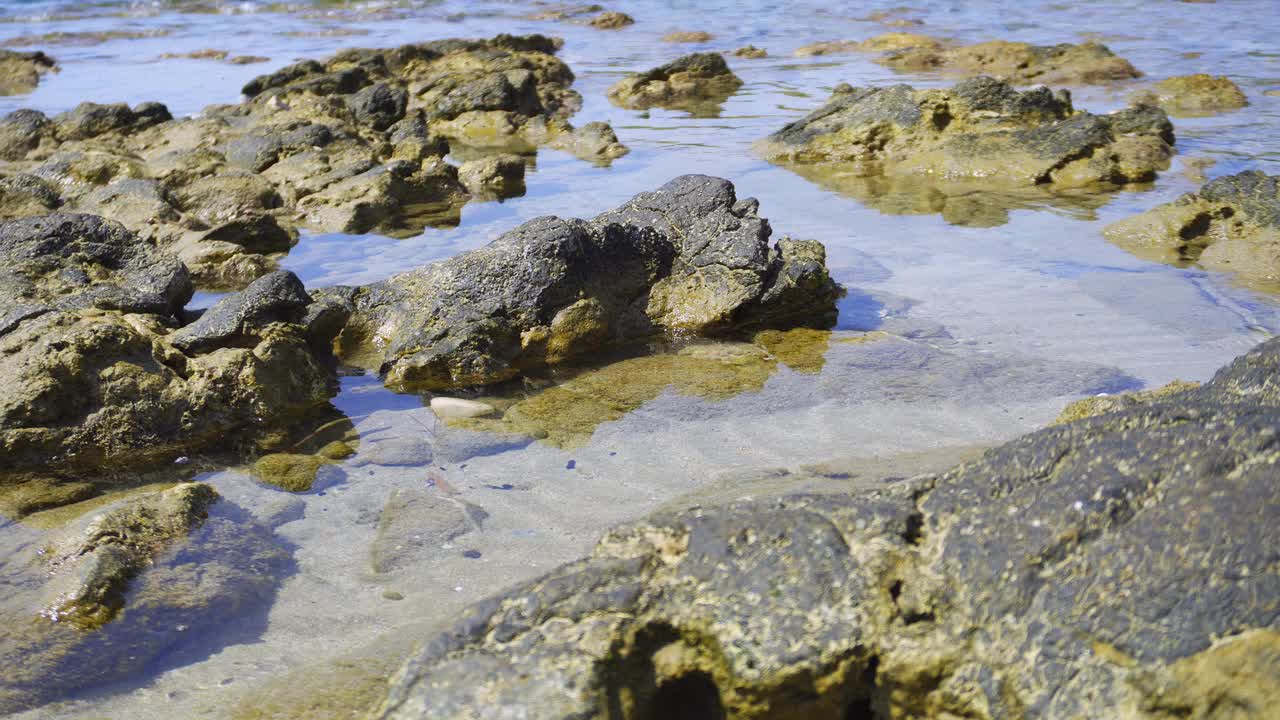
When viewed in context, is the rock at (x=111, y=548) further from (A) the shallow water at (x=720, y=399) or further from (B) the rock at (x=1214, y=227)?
(B) the rock at (x=1214, y=227)

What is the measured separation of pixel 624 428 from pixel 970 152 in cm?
639

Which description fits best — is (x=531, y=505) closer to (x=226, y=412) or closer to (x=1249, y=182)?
(x=226, y=412)

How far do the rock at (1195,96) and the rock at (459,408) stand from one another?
34.7 feet

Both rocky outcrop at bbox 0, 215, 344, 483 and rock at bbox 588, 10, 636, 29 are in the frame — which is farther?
rock at bbox 588, 10, 636, 29

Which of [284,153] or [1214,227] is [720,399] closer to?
[1214,227]

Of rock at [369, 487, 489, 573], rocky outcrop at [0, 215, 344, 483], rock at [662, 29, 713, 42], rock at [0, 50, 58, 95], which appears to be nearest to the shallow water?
rock at [369, 487, 489, 573]

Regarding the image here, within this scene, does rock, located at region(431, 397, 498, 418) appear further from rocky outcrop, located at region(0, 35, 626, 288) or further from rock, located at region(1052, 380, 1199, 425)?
rocky outcrop, located at region(0, 35, 626, 288)

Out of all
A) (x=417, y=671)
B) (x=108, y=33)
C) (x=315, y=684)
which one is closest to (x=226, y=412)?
(x=315, y=684)

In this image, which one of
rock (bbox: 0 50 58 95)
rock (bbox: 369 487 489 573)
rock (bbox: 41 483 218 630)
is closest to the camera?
rock (bbox: 41 483 218 630)

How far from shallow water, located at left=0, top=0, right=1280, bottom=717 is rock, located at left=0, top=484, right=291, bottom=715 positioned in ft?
0.23

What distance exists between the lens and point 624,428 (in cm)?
493

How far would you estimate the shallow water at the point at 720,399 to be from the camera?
3.55m

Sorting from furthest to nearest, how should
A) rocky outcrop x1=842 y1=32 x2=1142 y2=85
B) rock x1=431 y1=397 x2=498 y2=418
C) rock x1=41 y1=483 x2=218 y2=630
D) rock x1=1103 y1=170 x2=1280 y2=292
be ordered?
1. rocky outcrop x1=842 y1=32 x2=1142 y2=85
2. rock x1=1103 y1=170 x2=1280 y2=292
3. rock x1=431 y1=397 x2=498 y2=418
4. rock x1=41 y1=483 x2=218 y2=630

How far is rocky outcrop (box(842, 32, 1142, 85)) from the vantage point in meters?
14.9
